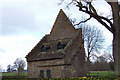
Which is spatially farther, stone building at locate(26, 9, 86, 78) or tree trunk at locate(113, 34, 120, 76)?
stone building at locate(26, 9, 86, 78)

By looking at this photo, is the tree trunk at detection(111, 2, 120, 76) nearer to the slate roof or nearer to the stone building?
the stone building

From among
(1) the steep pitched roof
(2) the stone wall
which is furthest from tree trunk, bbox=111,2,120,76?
(1) the steep pitched roof

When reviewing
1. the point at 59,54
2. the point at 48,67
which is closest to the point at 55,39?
the point at 59,54

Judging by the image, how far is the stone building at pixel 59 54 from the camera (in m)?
28.7

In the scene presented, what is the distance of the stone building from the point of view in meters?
28.7

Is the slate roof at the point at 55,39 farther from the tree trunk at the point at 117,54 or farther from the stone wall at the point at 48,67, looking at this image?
the tree trunk at the point at 117,54

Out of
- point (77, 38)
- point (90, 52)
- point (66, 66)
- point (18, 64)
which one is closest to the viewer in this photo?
point (66, 66)

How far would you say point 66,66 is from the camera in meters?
28.4

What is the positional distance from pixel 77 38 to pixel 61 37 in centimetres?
394

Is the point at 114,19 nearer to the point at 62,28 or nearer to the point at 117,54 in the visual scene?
the point at 117,54

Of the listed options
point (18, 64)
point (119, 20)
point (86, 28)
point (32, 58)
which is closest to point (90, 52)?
point (86, 28)

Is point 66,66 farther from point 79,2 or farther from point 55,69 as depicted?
point 79,2

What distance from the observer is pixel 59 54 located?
29172mm

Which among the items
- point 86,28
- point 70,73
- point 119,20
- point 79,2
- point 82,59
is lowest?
point 70,73
